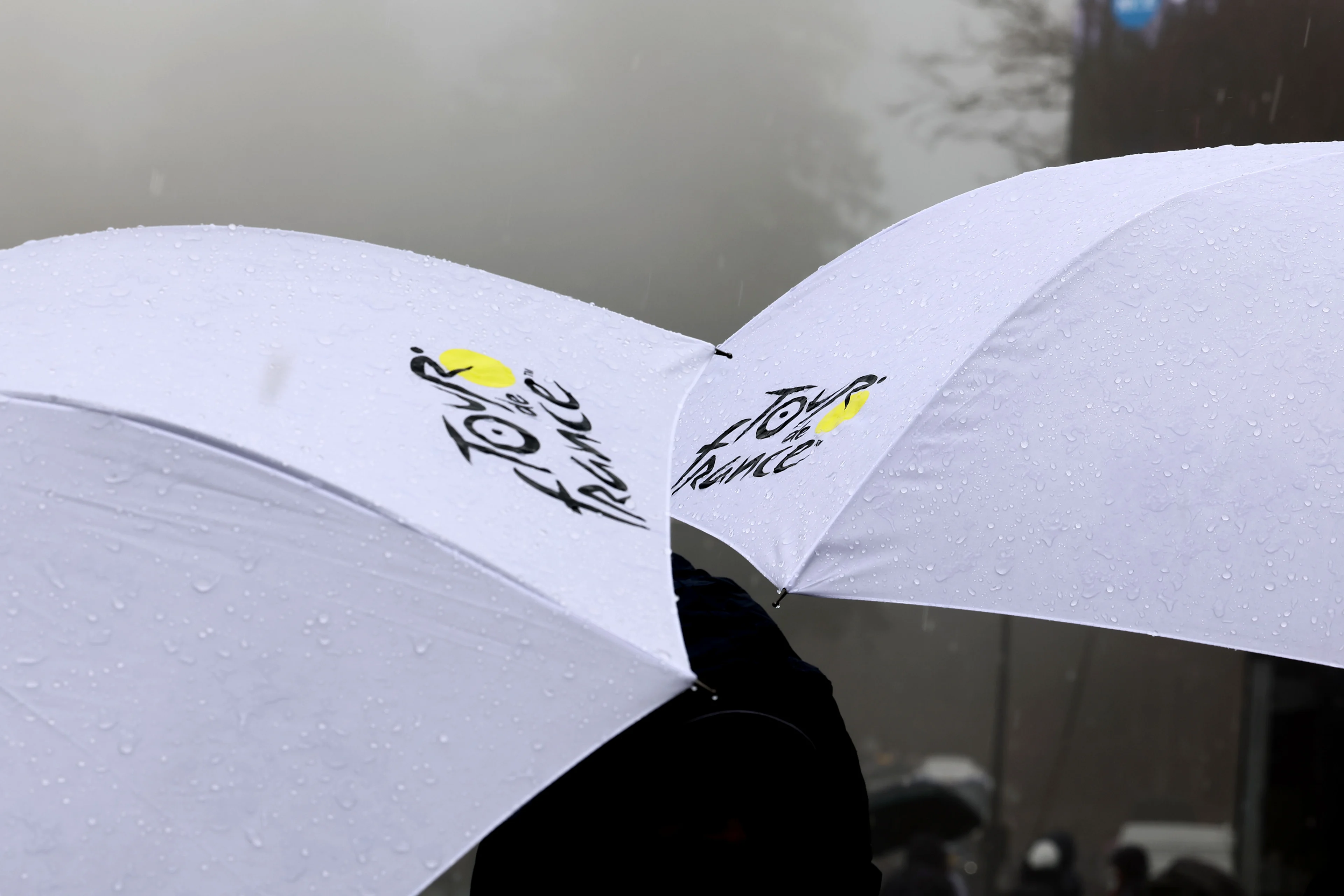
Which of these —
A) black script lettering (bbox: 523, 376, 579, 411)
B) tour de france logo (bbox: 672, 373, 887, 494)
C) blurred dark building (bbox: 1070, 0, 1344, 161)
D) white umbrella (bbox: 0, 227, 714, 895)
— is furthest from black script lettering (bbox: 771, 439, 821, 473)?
blurred dark building (bbox: 1070, 0, 1344, 161)

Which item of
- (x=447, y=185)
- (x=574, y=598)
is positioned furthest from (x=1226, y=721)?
(x=574, y=598)

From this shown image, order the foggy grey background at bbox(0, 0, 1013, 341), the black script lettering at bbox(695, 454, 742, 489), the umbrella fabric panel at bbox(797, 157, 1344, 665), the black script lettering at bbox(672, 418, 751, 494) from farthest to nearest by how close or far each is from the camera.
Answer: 1. the foggy grey background at bbox(0, 0, 1013, 341)
2. the black script lettering at bbox(672, 418, 751, 494)
3. the black script lettering at bbox(695, 454, 742, 489)
4. the umbrella fabric panel at bbox(797, 157, 1344, 665)

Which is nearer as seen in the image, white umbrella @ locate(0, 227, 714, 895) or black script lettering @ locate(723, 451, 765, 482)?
white umbrella @ locate(0, 227, 714, 895)

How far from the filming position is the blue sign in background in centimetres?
471

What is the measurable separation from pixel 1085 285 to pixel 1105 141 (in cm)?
349

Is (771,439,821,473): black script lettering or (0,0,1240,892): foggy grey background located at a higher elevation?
(771,439,821,473): black script lettering

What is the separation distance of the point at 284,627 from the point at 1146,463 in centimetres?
104

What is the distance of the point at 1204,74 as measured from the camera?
4.75 m

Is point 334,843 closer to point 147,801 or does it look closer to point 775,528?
point 147,801

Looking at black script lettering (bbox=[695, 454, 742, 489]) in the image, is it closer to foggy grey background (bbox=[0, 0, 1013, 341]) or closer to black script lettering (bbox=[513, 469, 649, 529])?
black script lettering (bbox=[513, 469, 649, 529])

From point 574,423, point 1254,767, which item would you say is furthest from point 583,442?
point 1254,767

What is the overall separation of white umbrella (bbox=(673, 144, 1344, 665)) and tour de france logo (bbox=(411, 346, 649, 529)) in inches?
15.3

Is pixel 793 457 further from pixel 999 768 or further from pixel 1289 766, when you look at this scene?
pixel 1289 766

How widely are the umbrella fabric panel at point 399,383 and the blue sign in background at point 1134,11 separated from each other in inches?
152
